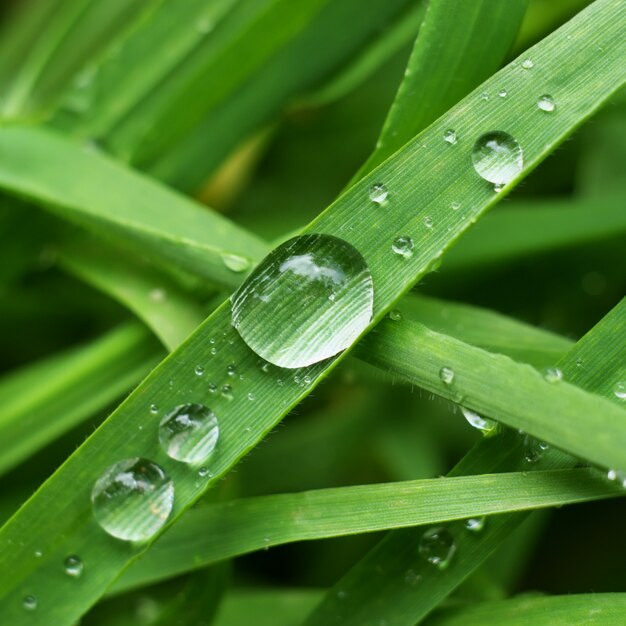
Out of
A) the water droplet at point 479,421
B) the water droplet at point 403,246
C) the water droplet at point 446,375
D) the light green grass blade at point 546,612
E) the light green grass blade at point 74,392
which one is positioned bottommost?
the light green grass blade at point 546,612

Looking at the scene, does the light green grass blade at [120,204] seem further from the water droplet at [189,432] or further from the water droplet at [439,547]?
the water droplet at [439,547]

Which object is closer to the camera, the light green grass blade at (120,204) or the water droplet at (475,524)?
the water droplet at (475,524)

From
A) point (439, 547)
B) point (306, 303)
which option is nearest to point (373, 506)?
point (439, 547)

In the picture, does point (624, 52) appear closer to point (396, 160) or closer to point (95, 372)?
point (396, 160)

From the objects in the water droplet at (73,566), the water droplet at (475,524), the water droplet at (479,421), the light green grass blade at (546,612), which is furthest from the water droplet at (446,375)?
the water droplet at (73,566)

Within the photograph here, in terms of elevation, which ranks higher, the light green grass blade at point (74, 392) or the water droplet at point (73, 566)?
the light green grass blade at point (74, 392)

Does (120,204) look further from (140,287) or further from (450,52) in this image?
(450,52)
